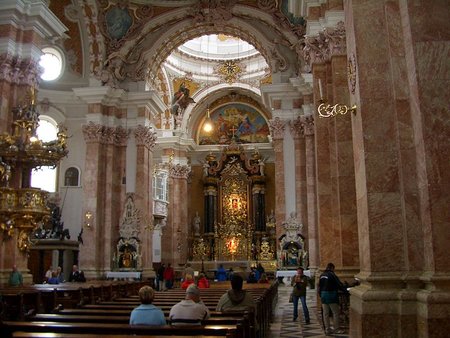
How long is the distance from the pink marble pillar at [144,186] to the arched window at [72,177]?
7.98 feet

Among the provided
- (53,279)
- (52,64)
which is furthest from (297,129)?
(53,279)

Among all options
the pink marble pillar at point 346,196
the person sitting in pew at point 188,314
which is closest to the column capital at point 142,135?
the pink marble pillar at point 346,196

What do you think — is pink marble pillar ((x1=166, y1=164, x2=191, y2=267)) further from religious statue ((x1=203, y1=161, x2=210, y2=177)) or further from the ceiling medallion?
the ceiling medallion

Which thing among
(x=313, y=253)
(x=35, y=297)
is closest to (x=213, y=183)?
(x=313, y=253)

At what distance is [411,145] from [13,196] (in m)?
9.18

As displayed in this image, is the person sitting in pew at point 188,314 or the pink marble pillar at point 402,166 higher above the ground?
the pink marble pillar at point 402,166

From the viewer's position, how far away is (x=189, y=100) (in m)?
29.7

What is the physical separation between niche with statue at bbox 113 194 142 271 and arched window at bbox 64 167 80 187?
254 cm

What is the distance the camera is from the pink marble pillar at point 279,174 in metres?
19.8

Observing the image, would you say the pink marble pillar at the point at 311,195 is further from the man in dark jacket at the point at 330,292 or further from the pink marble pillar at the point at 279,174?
the man in dark jacket at the point at 330,292

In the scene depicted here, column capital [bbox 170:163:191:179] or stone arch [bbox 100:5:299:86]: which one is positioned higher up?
stone arch [bbox 100:5:299:86]

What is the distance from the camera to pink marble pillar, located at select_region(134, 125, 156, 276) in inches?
800

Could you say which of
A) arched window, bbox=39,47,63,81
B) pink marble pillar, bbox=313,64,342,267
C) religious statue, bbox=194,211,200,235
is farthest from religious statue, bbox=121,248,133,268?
religious statue, bbox=194,211,200,235

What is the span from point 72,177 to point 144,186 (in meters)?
2.95
